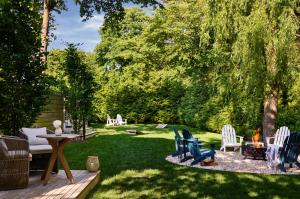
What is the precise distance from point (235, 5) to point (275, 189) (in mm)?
5749

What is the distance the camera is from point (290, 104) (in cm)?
1181

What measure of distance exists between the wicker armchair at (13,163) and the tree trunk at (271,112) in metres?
7.26

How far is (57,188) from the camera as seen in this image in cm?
529

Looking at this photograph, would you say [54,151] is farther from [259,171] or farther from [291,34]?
[291,34]

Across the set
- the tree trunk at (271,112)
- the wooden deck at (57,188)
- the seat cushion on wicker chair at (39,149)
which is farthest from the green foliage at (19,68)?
the tree trunk at (271,112)

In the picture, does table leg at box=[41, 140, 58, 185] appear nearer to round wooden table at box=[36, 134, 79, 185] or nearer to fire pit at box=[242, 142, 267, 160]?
round wooden table at box=[36, 134, 79, 185]

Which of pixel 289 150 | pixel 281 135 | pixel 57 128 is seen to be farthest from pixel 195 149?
pixel 57 128

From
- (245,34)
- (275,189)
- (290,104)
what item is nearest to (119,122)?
(290,104)

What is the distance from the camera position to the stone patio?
7.57m

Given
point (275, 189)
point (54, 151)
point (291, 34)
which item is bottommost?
point (275, 189)

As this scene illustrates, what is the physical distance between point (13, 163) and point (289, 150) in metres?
5.46

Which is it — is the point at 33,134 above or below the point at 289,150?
above

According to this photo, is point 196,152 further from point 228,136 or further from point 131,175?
point 228,136

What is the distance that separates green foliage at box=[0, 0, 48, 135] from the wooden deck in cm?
145
